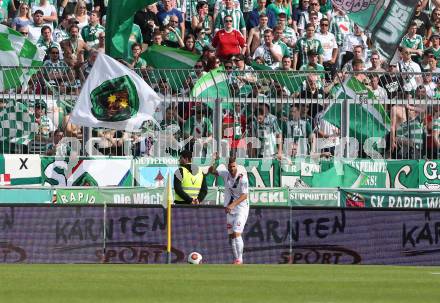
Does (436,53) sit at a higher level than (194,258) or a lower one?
higher

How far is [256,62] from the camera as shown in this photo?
28.5 m

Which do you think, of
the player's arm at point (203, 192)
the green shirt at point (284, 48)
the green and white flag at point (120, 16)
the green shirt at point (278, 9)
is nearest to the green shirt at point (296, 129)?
the player's arm at point (203, 192)

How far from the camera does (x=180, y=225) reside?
80.1 ft

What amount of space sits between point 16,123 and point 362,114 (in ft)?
21.3

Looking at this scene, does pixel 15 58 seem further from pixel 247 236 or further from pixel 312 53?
pixel 312 53

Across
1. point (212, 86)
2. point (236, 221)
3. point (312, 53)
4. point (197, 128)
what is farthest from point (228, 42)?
point (236, 221)

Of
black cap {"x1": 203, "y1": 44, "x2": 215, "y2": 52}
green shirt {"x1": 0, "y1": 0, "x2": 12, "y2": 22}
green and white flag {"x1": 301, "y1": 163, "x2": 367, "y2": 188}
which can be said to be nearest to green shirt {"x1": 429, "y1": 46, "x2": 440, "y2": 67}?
green and white flag {"x1": 301, "y1": 163, "x2": 367, "y2": 188}

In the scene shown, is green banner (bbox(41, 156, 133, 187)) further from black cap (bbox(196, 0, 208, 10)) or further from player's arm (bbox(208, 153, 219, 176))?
black cap (bbox(196, 0, 208, 10))

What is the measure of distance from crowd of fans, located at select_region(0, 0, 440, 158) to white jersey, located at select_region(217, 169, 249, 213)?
2210mm

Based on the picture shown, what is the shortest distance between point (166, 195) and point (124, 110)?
10.2 ft

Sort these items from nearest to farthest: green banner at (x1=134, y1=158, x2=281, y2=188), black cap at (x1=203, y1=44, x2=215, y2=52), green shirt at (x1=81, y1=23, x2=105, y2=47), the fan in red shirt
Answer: green banner at (x1=134, y1=158, x2=281, y2=188)
black cap at (x1=203, y1=44, x2=215, y2=52)
the fan in red shirt
green shirt at (x1=81, y1=23, x2=105, y2=47)

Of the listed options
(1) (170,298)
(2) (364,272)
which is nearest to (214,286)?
(1) (170,298)

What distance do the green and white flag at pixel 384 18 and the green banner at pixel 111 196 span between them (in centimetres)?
479

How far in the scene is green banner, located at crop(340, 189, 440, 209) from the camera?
26.0 meters
